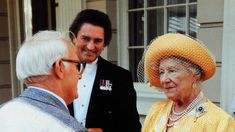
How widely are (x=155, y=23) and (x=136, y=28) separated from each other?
0.28 metres

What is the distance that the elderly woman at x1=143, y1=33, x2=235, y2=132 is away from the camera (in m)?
1.74

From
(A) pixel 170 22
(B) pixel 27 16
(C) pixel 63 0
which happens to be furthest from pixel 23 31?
(A) pixel 170 22

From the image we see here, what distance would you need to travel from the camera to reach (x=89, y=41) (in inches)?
89.3

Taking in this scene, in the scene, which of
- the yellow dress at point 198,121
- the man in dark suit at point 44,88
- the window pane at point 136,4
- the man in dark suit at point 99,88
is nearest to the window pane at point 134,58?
the window pane at point 136,4

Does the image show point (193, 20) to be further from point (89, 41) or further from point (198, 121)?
point (198, 121)

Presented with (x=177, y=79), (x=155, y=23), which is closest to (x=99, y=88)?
(x=177, y=79)

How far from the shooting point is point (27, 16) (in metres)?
5.41

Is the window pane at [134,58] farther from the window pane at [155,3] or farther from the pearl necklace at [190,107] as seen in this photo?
the pearl necklace at [190,107]

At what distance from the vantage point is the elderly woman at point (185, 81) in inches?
68.6

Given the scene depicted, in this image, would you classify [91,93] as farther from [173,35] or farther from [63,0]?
[63,0]

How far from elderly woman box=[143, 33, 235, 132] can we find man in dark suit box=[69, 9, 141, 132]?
0.40 meters

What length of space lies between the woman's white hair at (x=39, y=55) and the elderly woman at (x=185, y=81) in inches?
25.0

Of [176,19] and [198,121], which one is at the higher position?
[176,19]

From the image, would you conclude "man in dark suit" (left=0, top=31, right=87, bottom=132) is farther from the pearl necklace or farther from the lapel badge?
→ the lapel badge
